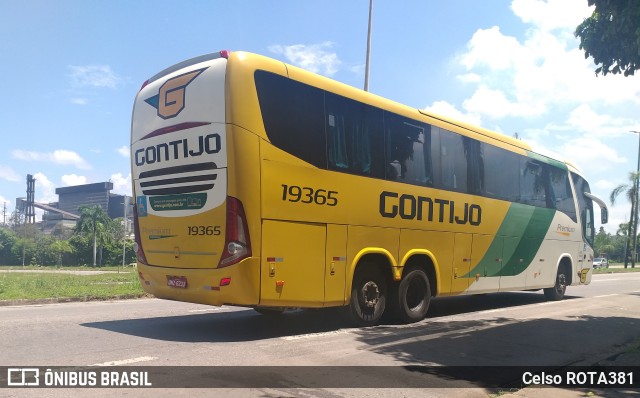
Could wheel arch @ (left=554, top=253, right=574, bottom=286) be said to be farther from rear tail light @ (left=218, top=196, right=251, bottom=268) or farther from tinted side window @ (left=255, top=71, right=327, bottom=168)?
rear tail light @ (left=218, top=196, right=251, bottom=268)

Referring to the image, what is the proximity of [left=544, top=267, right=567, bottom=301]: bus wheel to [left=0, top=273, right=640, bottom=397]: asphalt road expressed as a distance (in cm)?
291

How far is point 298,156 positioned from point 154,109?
247 cm

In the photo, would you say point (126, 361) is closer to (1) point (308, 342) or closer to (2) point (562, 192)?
(1) point (308, 342)

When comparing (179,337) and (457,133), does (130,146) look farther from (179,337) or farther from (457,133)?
(457,133)

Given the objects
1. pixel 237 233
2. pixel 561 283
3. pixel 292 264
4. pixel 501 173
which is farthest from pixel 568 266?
pixel 237 233

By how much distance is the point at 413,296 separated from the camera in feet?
31.9

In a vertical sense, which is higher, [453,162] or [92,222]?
[453,162]

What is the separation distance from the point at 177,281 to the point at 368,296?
3.12 m

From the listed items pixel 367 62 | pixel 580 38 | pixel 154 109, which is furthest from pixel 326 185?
pixel 367 62

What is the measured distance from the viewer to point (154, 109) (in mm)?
8195

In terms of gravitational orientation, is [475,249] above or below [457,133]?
below

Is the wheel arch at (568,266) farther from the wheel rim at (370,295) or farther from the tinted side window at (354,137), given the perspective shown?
the tinted side window at (354,137)

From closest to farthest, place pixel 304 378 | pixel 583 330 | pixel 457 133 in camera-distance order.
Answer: pixel 304 378
pixel 583 330
pixel 457 133

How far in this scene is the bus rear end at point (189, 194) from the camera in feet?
23.1
